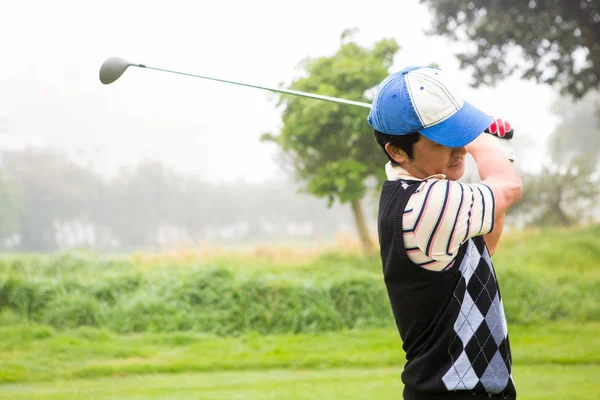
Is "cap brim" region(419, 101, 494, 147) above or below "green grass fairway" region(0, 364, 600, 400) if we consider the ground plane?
above

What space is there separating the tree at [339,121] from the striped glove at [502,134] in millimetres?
5891

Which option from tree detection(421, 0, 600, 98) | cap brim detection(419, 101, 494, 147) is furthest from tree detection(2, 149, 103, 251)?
cap brim detection(419, 101, 494, 147)

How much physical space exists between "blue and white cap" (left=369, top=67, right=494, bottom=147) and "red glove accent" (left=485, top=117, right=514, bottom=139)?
0.18m

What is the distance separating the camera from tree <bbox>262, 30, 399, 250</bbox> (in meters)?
Answer: 7.60

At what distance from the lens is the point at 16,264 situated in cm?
799

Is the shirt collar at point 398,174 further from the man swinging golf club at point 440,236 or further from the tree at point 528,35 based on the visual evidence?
the tree at point 528,35

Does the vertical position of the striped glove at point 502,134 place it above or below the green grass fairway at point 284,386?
above

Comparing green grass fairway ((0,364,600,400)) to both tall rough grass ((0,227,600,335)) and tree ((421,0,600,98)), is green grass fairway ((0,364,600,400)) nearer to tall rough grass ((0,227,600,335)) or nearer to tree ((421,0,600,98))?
tall rough grass ((0,227,600,335))

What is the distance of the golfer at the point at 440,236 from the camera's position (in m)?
1.24

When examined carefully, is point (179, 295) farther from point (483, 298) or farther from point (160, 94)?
point (160, 94)

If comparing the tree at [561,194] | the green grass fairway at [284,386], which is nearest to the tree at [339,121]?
the green grass fairway at [284,386]

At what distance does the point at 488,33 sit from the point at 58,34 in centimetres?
607

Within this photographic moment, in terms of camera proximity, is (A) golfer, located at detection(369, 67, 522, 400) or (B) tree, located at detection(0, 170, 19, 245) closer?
(A) golfer, located at detection(369, 67, 522, 400)

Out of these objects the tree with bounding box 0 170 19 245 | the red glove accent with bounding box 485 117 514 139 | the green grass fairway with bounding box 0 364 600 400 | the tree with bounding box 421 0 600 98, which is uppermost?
the tree with bounding box 421 0 600 98
